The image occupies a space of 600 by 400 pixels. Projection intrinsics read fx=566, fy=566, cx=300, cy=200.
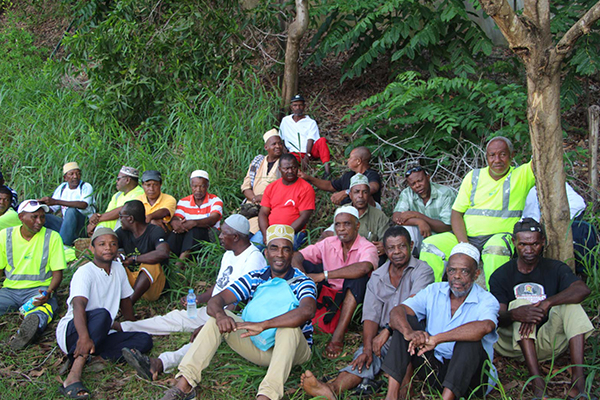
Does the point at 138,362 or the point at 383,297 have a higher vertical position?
the point at 383,297

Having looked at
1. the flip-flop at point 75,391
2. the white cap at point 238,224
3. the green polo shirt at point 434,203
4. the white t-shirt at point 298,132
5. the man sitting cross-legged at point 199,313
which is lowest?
the flip-flop at point 75,391

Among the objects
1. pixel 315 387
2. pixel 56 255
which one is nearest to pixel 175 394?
pixel 315 387

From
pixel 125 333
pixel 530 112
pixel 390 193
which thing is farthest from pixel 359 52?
pixel 125 333

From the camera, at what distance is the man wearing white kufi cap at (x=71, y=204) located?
7309 mm

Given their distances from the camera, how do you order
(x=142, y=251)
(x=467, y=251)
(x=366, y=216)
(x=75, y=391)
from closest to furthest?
(x=467, y=251)
(x=75, y=391)
(x=366, y=216)
(x=142, y=251)

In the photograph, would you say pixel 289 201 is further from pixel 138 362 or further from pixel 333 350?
pixel 138 362

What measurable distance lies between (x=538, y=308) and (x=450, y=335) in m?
0.83

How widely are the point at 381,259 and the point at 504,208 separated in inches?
49.0

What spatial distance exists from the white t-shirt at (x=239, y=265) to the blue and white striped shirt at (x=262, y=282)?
0.94 feet

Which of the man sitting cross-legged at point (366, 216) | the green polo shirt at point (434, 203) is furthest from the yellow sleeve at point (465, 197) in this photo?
the man sitting cross-legged at point (366, 216)

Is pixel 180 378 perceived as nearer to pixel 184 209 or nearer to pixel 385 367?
pixel 385 367

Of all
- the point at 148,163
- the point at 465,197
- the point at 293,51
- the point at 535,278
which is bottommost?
the point at 535,278

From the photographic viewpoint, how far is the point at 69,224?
288 inches

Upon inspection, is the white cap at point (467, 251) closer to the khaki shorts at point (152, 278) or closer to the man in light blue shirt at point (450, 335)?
the man in light blue shirt at point (450, 335)
